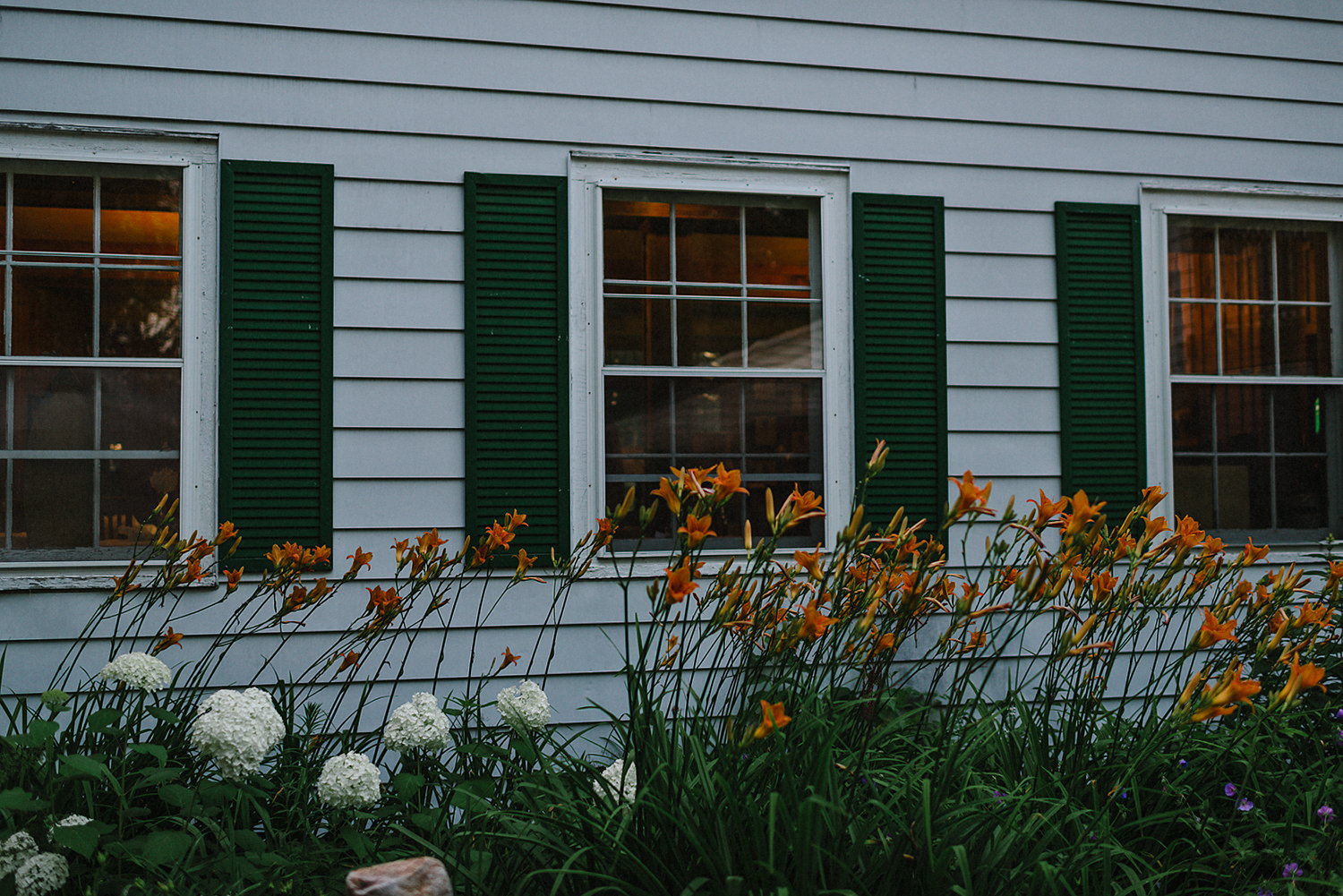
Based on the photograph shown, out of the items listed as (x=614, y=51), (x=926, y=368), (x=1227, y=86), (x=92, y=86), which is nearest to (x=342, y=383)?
(x=92, y=86)

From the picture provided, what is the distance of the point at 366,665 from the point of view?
2.90 m

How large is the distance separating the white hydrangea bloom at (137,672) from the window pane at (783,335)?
2108mm

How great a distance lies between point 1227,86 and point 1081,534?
2.99 meters

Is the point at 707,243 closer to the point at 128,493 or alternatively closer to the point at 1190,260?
the point at 1190,260

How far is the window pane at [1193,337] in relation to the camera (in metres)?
3.59

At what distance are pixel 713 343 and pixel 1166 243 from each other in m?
1.87

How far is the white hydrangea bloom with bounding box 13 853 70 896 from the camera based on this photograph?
1434 mm

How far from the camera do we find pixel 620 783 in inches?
61.6

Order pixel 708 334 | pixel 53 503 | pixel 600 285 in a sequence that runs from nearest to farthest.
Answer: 1. pixel 53 503
2. pixel 600 285
3. pixel 708 334

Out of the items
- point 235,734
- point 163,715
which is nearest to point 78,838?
point 235,734

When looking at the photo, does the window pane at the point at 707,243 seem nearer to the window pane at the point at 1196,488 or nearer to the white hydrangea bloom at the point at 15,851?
the window pane at the point at 1196,488

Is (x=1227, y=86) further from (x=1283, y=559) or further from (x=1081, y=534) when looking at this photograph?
(x=1081, y=534)

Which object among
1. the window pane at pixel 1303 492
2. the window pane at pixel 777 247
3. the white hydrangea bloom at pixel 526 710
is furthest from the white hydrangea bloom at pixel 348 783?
the window pane at pixel 1303 492

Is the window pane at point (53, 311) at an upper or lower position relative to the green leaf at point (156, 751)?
upper
